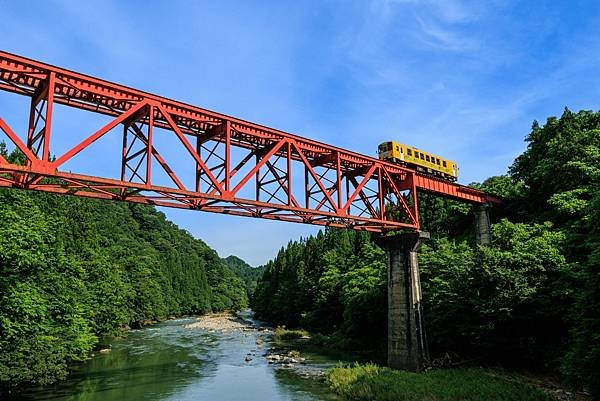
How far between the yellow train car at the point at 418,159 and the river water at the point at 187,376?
1656 centimetres

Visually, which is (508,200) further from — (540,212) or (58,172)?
(58,172)

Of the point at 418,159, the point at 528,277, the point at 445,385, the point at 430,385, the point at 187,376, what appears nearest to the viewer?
the point at 445,385

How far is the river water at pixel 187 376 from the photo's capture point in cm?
2662

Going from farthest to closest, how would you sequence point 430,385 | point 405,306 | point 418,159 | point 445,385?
point 418,159
point 405,306
point 430,385
point 445,385

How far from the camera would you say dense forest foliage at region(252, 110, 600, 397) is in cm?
1834

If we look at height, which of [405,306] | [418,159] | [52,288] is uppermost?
[418,159]

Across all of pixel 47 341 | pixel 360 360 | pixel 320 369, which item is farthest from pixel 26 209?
pixel 360 360

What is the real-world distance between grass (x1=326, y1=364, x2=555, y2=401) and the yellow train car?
14.8 m

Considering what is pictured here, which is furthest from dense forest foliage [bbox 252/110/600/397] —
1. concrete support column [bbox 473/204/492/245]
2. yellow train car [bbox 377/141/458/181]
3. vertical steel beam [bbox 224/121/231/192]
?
vertical steel beam [bbox 224/121/231/192]

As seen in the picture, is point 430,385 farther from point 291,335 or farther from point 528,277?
point 291,335

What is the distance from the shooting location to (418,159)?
35.3m

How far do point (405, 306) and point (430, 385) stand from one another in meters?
5.96

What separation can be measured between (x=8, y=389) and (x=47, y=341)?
3.06 metres

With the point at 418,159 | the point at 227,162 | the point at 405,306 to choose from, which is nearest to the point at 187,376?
the point at 405,306
